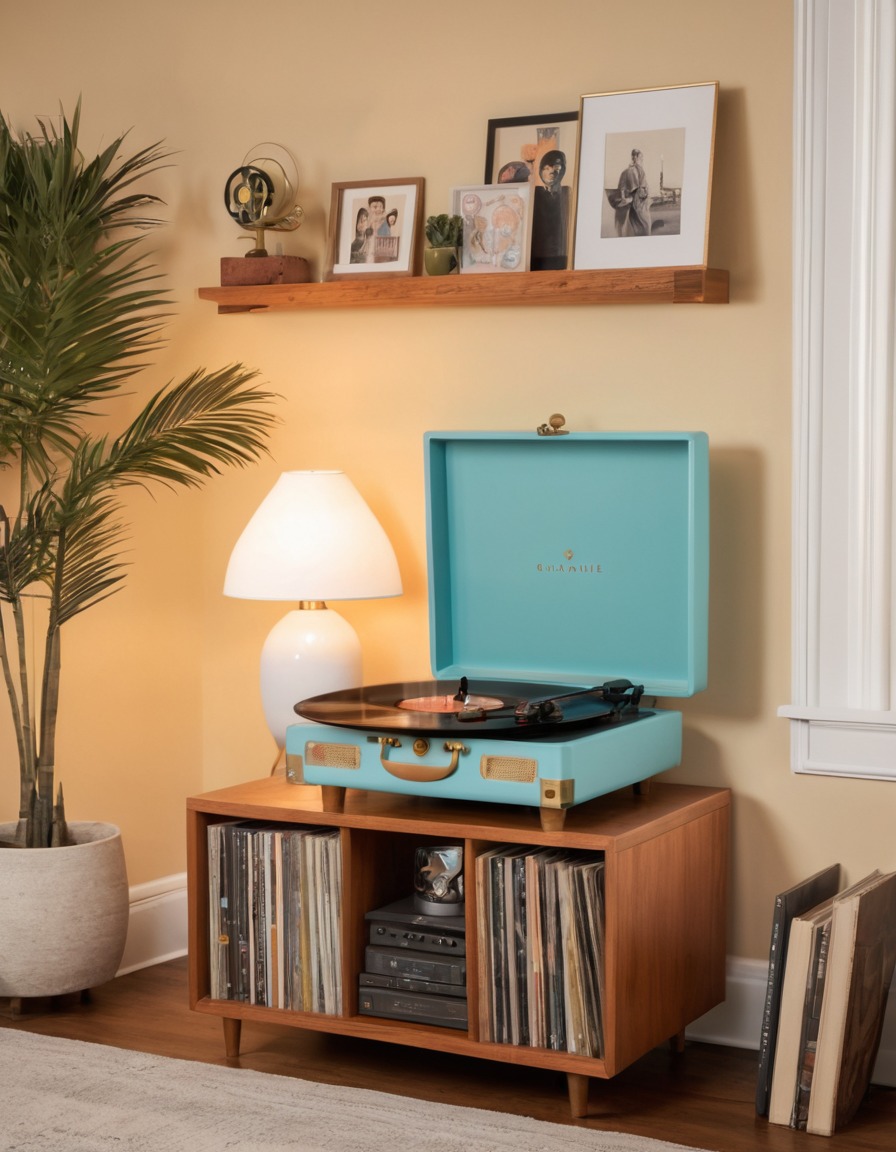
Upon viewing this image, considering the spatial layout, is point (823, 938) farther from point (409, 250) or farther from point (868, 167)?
point (409, 250)

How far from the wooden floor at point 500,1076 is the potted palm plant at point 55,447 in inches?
6.6

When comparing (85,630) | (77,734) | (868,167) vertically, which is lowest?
(77,734)

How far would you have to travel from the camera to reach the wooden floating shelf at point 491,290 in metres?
2.85

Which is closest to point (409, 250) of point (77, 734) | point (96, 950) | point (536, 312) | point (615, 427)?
point (536, 312)

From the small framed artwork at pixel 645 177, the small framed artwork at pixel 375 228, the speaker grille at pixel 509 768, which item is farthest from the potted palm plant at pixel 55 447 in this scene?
the speaker grille at pixel 509 768

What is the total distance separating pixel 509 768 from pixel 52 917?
45.6 inches

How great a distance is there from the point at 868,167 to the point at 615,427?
2.37 ft

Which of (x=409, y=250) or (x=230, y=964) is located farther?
(x=409, y=250)

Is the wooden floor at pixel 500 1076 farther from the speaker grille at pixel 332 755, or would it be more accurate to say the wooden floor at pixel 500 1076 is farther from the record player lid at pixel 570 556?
the record player lid at pixel 570 556

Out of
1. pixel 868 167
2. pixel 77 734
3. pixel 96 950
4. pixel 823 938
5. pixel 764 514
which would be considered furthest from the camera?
pixel 77 734

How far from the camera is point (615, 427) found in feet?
10.1

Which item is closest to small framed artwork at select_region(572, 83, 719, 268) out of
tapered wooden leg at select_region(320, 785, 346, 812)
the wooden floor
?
tapered wooden leg at select_region(320, 785, 346, 812)

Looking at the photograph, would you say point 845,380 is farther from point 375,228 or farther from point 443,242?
point 375,228

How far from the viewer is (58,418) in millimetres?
3213
